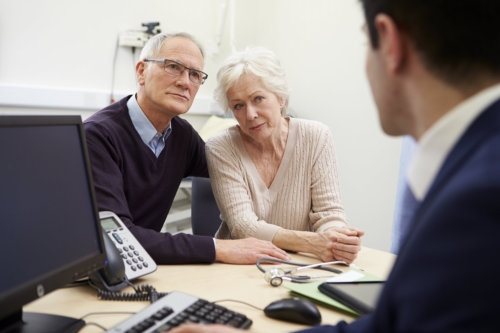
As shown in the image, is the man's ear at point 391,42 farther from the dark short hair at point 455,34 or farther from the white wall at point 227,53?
the white wall at point 227,53

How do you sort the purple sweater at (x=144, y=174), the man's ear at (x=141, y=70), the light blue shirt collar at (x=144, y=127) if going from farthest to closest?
the man's ear at (x=141, y=70) < the light blue shirt collar at (x=144, y=127) < the purple sweater at (x=144, y=174)

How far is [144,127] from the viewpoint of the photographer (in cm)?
163

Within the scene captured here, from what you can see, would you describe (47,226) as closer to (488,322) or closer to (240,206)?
(488,322)

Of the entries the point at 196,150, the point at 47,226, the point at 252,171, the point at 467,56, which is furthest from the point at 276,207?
the point at 467,56

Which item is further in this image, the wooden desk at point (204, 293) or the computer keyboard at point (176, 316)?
the wooden desk at point (204, 293)

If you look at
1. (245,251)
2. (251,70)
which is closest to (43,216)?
(245,251)

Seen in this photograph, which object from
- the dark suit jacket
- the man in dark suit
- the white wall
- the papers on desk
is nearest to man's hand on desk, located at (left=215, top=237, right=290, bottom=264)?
the papers on desk

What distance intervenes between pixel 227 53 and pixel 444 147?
294cm

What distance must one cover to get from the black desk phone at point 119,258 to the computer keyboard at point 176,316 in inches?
7.1

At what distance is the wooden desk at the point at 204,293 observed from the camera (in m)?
0.91

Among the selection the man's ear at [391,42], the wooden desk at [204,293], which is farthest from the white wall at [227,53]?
the man's ear at [391,42]

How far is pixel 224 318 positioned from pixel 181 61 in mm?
1098

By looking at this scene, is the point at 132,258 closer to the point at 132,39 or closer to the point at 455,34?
the point at 455,34

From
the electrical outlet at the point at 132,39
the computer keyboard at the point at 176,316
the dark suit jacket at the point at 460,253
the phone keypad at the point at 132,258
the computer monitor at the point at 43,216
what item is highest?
the electrical outlet at the point at 132,39
